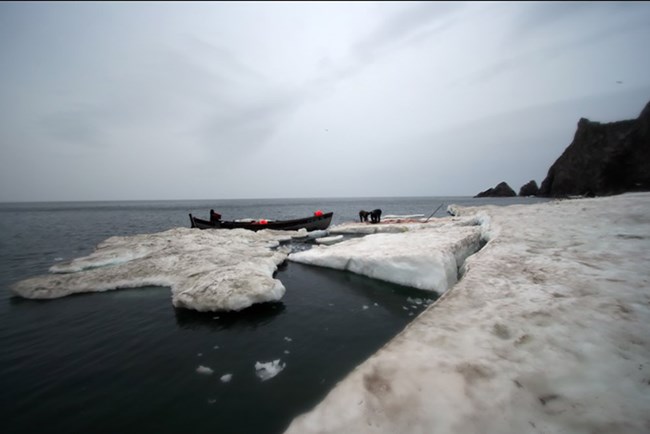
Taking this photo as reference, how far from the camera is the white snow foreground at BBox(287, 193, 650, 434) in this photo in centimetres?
274

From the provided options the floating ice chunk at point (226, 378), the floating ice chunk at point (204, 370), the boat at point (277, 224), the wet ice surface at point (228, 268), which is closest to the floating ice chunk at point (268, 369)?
the floating ice chunk at point (226, 378)

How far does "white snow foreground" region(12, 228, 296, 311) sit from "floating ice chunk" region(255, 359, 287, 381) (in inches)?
103

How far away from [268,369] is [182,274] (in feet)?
23.3

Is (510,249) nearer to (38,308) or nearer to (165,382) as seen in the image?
(165,382)

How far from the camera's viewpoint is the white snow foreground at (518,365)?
274cm

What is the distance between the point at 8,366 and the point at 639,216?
18532mm

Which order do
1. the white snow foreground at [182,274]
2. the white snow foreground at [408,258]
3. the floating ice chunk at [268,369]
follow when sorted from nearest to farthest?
the floating ice chunk at [268,369], the white snow foreground at [182,274], the white snow foreground at [408,258]

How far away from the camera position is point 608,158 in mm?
66312

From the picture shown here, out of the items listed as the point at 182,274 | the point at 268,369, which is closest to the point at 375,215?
the point at 182,274

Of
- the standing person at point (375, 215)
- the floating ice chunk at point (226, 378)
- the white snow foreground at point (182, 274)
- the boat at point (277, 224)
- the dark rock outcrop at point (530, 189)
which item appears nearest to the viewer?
the floating ice chunk at point (226, 378)

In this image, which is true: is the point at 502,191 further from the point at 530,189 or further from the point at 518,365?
the point at 518,365

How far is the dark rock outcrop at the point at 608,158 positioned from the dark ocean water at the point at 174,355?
7250cm

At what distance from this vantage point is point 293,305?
26.9ft

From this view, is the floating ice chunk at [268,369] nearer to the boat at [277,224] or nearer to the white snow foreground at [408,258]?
the white snow foreground at [408,258]
